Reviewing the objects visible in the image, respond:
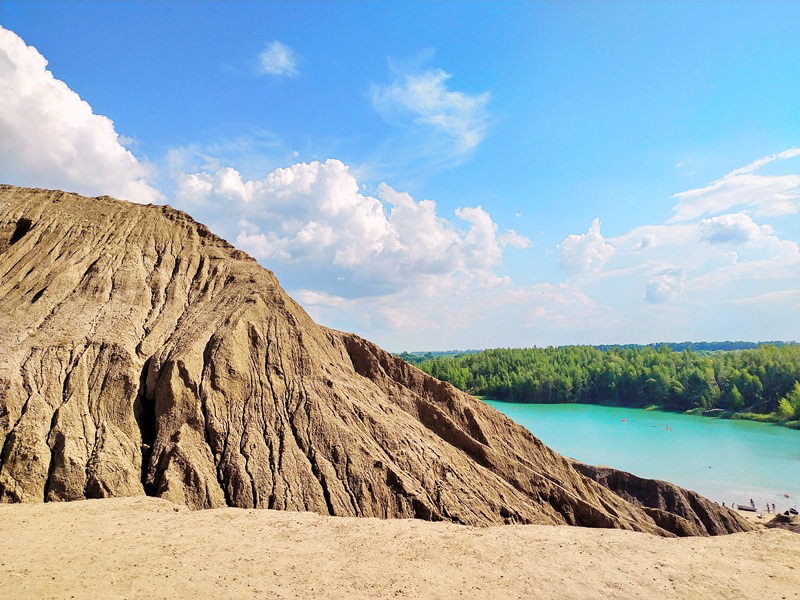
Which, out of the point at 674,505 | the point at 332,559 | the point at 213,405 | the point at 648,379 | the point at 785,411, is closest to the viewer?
the point at 332,559

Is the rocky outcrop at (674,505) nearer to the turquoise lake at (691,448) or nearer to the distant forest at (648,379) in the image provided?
the turquoise lake at (691,448)

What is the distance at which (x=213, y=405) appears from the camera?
1869cm

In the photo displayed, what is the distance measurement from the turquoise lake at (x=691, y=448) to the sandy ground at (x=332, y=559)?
22700mm

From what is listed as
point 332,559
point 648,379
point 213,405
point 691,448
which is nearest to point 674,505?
point 332,559

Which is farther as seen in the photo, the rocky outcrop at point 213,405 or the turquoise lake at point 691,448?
the turquoise lake at point 691,448

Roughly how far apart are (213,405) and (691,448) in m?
47.9

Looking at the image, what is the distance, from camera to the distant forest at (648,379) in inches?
2854

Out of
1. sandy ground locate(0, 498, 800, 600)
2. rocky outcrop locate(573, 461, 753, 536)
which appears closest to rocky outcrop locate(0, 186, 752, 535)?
rocky outcrop locate(573, 461, 753, 536)

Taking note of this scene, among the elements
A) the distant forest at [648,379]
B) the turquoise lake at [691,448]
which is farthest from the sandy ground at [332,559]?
the distant forest at [648,379]

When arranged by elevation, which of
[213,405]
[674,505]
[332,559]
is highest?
[213,405]

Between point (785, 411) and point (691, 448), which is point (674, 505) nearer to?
point (691, 448)

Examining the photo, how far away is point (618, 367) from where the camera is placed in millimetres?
92812

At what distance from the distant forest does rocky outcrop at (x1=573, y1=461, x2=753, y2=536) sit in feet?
154

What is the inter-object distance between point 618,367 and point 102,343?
3569 inches
